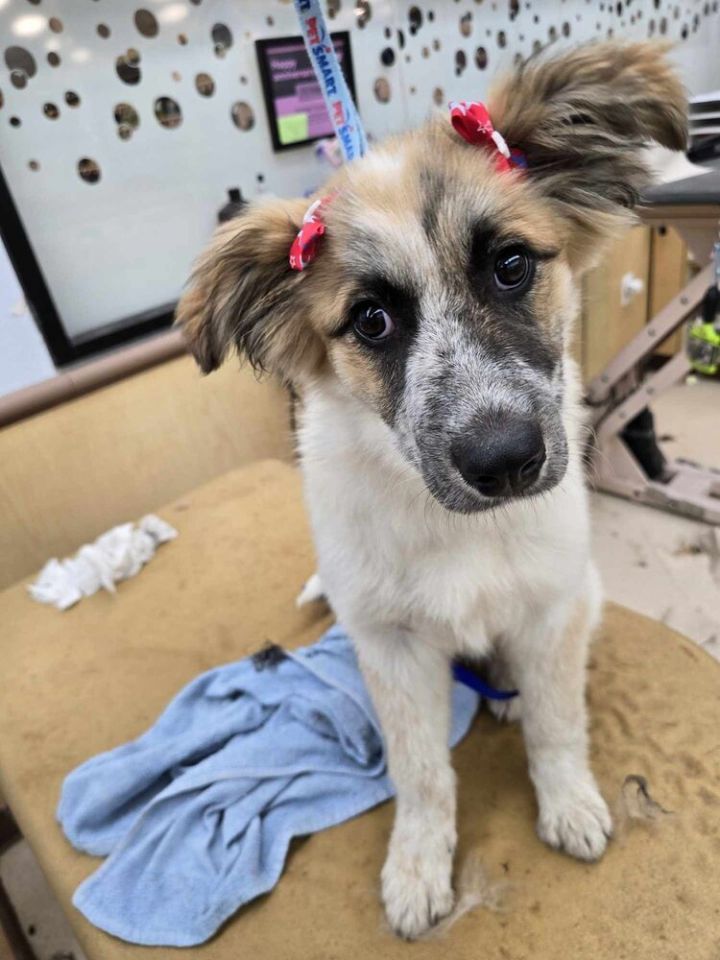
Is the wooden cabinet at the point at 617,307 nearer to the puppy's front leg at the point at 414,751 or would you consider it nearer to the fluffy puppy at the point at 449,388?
the fluffy puppy at the point at 449,388

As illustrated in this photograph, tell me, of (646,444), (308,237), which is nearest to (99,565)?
(308,237)

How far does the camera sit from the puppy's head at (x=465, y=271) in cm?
90

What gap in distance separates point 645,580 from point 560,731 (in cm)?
132

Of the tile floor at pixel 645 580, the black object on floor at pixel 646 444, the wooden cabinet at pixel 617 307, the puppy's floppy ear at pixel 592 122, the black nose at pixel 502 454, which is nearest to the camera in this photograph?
the black nose at pixel 502 454

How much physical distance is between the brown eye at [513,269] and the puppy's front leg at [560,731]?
544 millimetres

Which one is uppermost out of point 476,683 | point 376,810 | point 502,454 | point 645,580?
point 502,454

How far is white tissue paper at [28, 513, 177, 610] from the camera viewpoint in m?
1.95

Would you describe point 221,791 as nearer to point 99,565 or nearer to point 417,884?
point 417,884

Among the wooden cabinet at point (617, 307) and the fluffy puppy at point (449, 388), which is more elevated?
the fluffy puppy at point (449, 388)

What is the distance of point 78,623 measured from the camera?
187cm

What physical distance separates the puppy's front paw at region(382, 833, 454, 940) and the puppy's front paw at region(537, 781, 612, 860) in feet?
0.58

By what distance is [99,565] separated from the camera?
198 cm

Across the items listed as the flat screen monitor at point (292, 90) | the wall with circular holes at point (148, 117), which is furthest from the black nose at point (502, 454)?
the flat screen monitor at point (292, 90)

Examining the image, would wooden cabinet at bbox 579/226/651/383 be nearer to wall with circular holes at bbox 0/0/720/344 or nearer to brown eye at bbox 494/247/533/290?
wall with circular holes at bbox 0/0/720/344
